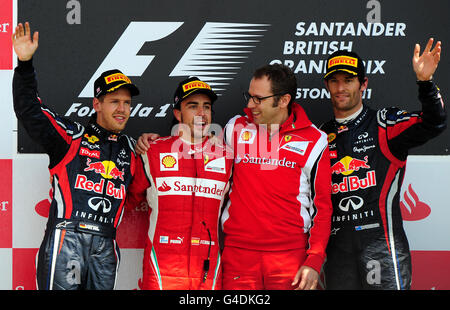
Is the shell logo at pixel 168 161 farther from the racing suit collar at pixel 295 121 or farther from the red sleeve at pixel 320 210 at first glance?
the red sleeve at pixel 320 210

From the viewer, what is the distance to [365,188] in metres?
3.12

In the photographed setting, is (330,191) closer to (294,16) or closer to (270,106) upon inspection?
(270,106)

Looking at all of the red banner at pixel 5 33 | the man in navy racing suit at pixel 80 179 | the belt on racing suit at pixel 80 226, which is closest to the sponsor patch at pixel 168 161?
the man in navy racing suit at pixel 80 179

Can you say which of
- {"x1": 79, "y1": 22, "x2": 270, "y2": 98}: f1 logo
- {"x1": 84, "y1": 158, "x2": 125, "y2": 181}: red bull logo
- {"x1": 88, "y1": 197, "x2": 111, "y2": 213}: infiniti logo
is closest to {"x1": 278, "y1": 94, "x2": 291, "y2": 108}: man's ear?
{"x1": 79, "y1": 22, "x2": 270, "y2": 98}: f1 logo

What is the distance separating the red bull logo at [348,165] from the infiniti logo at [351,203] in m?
0.16

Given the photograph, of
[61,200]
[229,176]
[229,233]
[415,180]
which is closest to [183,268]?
[229,233]

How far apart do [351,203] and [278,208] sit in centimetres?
49

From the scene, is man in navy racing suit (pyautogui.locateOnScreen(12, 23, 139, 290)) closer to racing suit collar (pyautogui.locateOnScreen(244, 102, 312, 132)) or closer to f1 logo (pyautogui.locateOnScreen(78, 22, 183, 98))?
f1 logo (pyautogui.locateOnScreen(78, 22, 183, 98))

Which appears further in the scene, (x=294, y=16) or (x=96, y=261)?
(x=294, y=16)

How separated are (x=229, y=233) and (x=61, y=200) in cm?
99

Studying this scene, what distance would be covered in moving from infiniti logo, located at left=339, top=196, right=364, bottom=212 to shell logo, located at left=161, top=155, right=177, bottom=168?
1058 mm

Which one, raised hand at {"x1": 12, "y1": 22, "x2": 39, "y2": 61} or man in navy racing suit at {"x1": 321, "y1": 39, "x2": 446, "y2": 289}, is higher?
raised hand at {"x1": 12, "y1": 22, "x2": 39, "y2": 61}

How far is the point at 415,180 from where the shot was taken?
3.65 metres

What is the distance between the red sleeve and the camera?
288 centimetres
